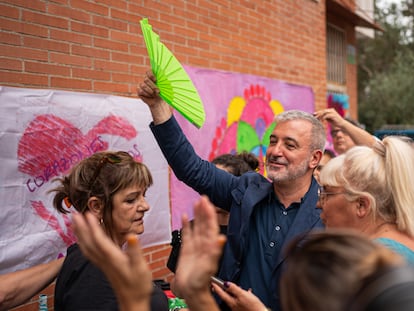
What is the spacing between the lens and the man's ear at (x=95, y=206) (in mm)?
2117

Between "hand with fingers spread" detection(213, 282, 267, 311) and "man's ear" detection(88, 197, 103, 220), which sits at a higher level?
"man's ear" detection(88, 197, 103, 220)

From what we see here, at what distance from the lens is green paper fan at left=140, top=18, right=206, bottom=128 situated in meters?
2.57

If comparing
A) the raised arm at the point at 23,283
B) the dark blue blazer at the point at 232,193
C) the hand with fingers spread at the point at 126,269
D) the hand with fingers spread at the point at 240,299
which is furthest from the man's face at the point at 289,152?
the hand with fingers spread at the point at 126,269

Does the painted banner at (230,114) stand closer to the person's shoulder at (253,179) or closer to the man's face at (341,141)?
the man's face at (341,141)

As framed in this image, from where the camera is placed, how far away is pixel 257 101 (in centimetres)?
544

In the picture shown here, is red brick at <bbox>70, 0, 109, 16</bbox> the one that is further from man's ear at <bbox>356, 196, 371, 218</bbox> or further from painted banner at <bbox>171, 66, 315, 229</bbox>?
man's ear at <bbox>356, 196, 371, 218</bbox>

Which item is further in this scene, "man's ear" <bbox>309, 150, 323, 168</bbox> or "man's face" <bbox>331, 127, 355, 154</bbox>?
"man's face" <bbox>331, 127, 355, 154</bbox>

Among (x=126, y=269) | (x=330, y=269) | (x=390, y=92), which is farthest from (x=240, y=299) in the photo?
(x=390, y=92)

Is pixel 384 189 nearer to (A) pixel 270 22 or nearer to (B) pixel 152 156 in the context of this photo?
(B) pixel 152 156

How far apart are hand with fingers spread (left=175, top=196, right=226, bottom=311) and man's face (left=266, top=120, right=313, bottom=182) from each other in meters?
1.40

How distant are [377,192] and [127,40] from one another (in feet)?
7.81

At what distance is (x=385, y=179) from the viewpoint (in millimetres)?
2082

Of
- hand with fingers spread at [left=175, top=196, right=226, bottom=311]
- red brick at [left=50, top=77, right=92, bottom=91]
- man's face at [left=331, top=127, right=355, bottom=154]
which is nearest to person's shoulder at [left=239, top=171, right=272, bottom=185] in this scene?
red brick at [left=50, top=77, right=92, bottom=91]

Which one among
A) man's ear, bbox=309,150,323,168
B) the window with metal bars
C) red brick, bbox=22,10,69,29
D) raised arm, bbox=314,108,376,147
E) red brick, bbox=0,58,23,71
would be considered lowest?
man's ear, bbox=309,150,323,168
